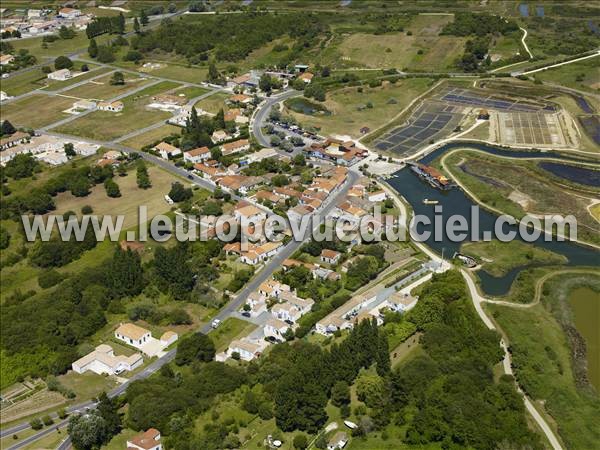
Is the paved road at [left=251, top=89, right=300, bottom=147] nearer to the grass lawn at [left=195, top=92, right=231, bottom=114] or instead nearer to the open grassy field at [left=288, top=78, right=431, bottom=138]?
the open grassy field at [left=288, top=78, right=431, bottom=138]

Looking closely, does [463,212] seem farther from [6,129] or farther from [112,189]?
[6,129]

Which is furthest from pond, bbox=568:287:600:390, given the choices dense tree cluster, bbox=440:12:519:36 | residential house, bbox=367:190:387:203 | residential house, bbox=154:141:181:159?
dense tree cluster, bbox=440:12:519:36

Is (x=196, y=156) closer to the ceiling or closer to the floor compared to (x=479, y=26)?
closer to the floor

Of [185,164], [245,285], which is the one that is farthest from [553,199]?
[185,164]

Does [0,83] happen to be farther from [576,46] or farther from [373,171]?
[576,46]

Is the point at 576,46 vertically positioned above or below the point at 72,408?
above

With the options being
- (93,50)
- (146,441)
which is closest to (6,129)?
(93,50)
